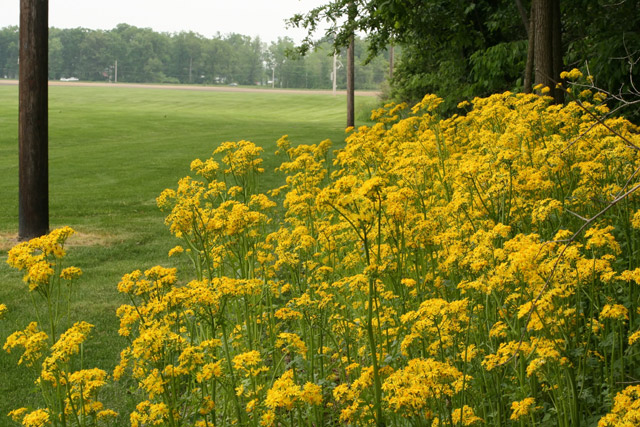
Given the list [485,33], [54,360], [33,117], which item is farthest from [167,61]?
[54,360]

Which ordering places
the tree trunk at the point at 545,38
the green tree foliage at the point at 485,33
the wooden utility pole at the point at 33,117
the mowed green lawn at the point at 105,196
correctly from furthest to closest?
the green tree foliage at the point at 485,33, the tree trunk at the point at 545,38, the wooden utility pole at the point at 33,117, the mowed green lawn at the point at 105,196

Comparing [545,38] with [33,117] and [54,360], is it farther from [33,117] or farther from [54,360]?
[54,360]

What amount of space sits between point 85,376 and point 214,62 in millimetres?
113732

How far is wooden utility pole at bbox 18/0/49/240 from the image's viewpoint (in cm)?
828

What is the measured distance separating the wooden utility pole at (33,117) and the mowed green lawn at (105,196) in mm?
561

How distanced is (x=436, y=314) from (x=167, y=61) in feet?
369

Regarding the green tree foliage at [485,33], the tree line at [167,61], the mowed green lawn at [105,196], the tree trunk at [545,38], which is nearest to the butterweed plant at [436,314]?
the mowed green lawn at [105,196]

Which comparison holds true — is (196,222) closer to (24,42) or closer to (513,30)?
(24,42)

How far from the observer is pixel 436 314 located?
2820 mm

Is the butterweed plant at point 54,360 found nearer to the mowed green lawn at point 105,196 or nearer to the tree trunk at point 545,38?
the mowed green lawn at point 105,196

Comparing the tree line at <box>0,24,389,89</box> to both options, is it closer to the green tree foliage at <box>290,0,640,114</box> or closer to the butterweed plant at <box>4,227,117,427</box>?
the green tree foliage at <box>290,0,640,114</box>

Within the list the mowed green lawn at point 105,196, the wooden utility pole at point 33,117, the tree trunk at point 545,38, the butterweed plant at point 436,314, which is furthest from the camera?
the tree trunk at point 545,38

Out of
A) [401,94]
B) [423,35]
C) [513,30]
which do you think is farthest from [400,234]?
[401,94]

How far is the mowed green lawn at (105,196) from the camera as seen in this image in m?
5.66
